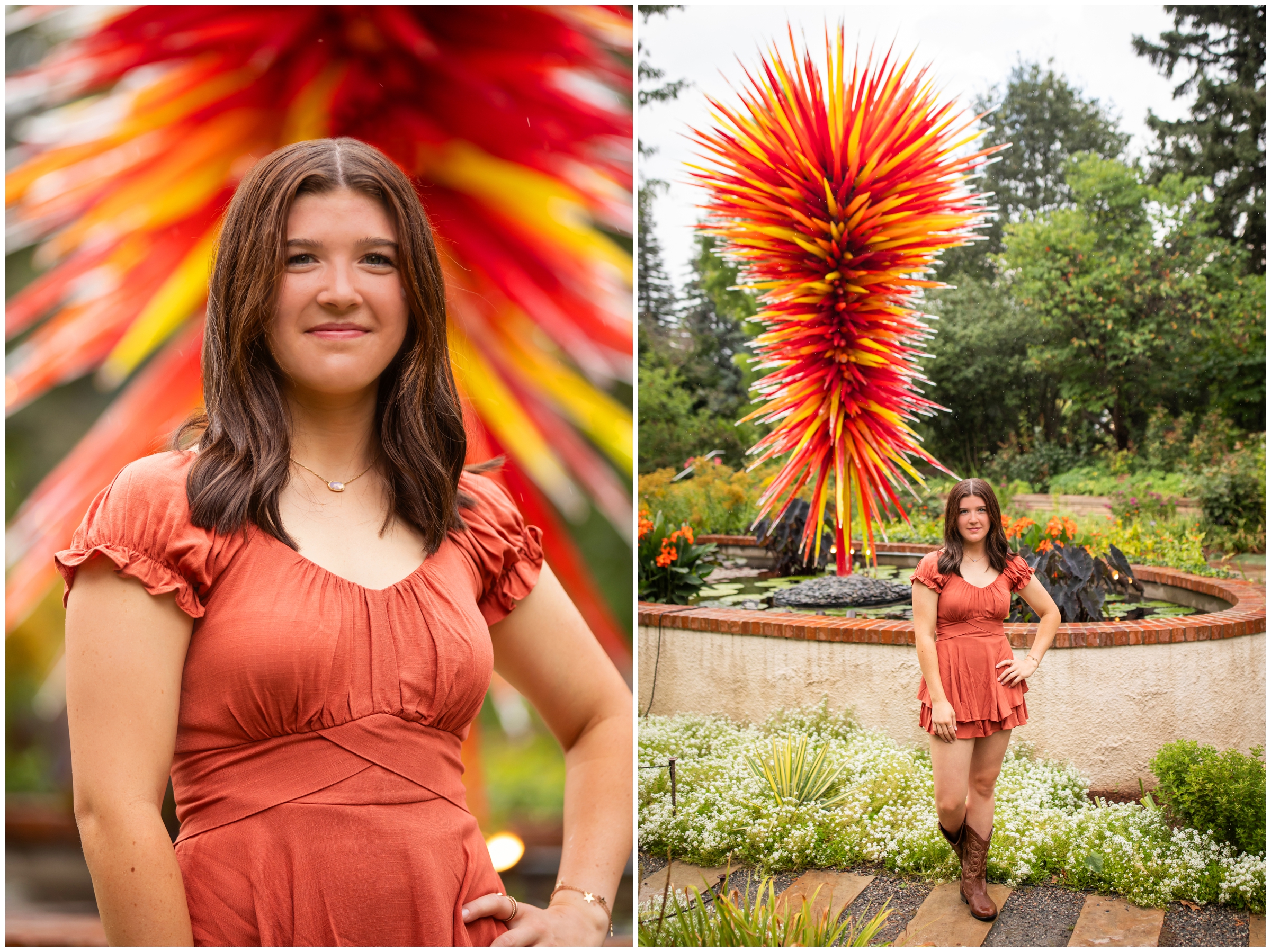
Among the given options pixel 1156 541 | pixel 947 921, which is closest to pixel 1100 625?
pixel 1156 541

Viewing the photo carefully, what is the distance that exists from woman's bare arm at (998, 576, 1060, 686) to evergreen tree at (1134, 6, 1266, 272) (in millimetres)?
959

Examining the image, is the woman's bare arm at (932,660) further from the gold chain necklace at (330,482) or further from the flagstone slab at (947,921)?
the gold chain necklace at (330,482)

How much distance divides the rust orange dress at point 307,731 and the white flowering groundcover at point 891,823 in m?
0.89

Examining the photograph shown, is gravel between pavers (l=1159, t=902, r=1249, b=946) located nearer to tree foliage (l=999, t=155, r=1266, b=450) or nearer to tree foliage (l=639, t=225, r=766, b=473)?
tree foliage (l=999, t=155, r=1266, b=450)

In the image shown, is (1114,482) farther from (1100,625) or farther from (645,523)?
(645,523)

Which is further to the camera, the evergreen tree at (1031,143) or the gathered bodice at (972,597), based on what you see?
the evergreen tree at (1031,143)

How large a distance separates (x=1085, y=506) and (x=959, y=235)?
0.71m

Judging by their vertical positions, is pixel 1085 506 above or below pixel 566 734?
above

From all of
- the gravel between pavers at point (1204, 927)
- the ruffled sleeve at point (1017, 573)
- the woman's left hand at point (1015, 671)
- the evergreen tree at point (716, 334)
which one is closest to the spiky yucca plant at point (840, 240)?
the evergreen tree at point (716, 334)

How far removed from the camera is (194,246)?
1.72 m

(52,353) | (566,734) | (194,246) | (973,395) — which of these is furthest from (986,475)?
(52,353)

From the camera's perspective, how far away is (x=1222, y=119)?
2053 mm

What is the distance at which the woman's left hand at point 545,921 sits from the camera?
4.10ft

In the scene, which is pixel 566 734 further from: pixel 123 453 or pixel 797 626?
pixel 123 453
